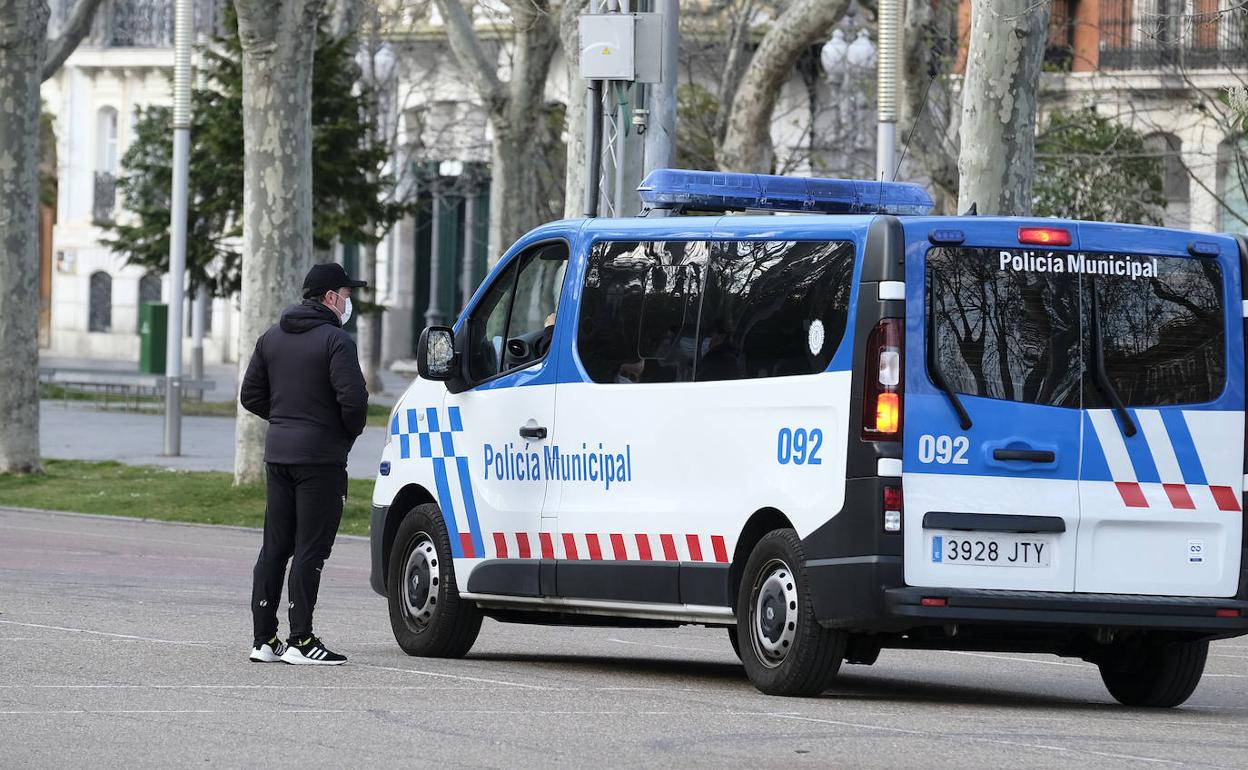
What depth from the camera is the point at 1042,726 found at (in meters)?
9.48

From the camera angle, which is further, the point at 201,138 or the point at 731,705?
the point at 201,138

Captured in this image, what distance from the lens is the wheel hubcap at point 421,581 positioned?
39.9ft

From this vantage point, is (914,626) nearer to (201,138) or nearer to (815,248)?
(815,248)

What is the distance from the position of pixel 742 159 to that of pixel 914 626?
1832cm

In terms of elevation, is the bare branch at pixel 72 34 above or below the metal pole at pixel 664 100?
above

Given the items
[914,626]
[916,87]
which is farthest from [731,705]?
[916,87]

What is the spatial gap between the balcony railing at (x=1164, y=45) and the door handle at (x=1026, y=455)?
19465 mm

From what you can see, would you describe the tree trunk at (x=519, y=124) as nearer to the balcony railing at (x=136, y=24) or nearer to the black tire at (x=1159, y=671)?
the black tire at (x=1159, y=671)

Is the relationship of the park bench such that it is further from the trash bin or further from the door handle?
the door handle

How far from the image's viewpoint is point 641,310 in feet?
36.5

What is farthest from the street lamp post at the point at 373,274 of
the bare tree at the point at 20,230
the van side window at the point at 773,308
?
the van side window at the point at 773,308

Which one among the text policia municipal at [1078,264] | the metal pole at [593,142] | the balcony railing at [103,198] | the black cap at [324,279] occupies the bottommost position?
the black cap at [324,279]

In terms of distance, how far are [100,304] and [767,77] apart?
128 feet

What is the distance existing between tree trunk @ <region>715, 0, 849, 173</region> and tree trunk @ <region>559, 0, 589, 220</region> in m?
3.08
